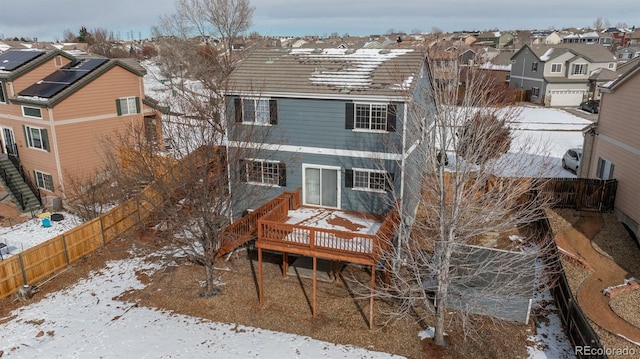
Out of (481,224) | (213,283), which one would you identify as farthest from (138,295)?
(481,224)

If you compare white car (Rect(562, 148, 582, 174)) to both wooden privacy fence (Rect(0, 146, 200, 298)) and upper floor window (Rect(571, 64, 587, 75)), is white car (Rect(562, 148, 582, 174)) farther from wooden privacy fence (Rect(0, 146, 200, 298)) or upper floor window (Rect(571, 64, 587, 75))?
upper floor window (Rect(571, 64, 587, 75))

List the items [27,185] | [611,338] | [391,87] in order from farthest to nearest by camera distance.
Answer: [27,185], [391,87], [611,338]

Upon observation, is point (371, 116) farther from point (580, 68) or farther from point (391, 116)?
point (580, 68)

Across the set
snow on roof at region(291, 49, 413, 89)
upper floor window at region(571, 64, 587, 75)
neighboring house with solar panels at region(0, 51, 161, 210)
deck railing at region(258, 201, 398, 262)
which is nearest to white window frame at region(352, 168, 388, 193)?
deck railing at region(258, 201, 398, 262)

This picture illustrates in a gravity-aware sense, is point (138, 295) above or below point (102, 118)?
below

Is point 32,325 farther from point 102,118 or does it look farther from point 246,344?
point 102,118

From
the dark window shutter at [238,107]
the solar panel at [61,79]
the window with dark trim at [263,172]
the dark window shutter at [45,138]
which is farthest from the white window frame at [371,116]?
the dark window shutter at [45,138]

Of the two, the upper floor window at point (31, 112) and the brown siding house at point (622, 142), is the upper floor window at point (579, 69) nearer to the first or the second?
the brown siding house at point (622, 142)

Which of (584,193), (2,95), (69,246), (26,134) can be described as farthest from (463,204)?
(2,95)
